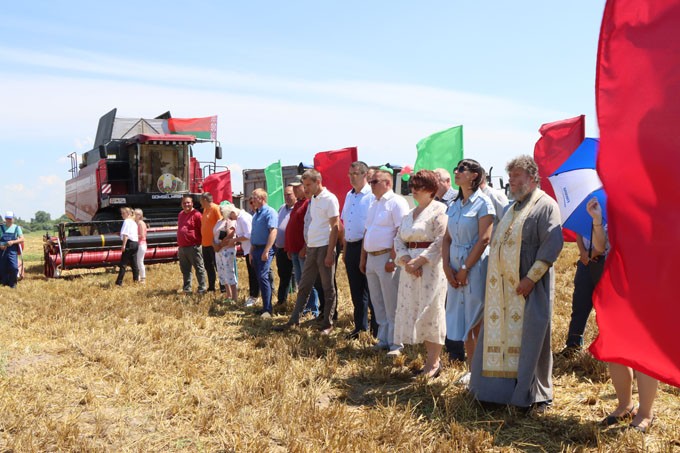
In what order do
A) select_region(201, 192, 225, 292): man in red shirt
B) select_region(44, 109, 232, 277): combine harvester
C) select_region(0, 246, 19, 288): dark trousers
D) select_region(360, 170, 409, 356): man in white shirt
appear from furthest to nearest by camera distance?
1. select_region(44, 109, 232, 277): combine harvester
2. select_region(0, 246, 19, 288): dark trousers
3. select_region(201, 192, 225, 292): man in red shirt
4. select_region(360, 170, 409, 356): man in white shirt

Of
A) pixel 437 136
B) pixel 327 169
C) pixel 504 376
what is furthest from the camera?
pixel 327 169

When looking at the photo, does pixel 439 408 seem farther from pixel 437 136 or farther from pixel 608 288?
pixel 437 136

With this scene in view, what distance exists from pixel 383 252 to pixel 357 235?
0.69m

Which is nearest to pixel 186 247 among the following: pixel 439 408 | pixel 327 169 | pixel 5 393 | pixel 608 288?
pixel 327 169

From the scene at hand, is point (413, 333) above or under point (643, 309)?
under

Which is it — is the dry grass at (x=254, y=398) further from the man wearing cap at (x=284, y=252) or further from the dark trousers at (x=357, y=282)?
the man wearing cap at (x=284, y=252)

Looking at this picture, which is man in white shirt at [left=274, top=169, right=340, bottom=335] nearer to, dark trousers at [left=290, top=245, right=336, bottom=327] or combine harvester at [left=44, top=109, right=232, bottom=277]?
dark trousers at [left=290, top=245, right=336, bottom=327]

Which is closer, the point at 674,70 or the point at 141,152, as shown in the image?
the point at 674,70

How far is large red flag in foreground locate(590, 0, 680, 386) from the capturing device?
8.94ft

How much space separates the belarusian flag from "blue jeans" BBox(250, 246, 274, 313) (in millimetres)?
13043

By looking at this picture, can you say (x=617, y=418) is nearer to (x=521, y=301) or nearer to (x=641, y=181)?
(x=521, y=301)

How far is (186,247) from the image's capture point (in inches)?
417

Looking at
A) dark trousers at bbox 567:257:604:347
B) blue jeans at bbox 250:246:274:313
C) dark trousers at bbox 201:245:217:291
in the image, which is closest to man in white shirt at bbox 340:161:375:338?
blue jeans at bbox 250:246:274:313

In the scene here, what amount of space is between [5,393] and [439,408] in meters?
3.22
